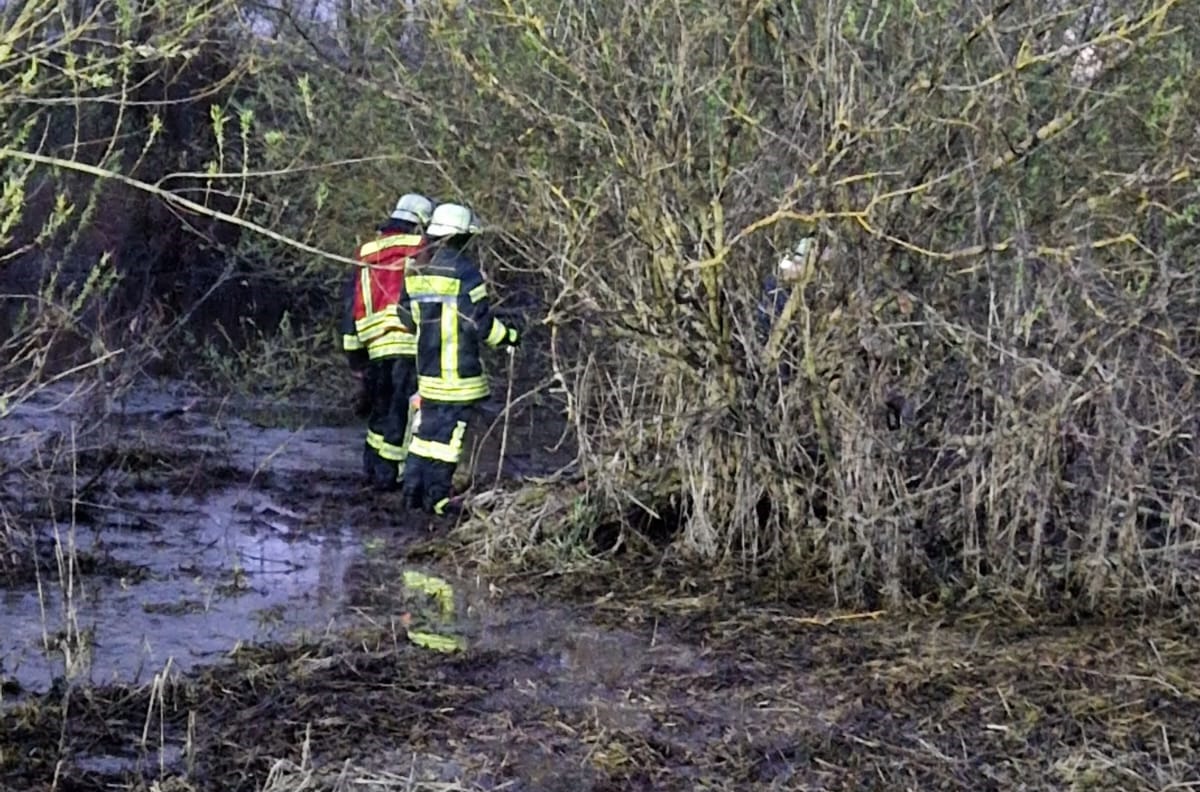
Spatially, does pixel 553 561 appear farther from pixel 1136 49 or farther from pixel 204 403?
pixel 204 403

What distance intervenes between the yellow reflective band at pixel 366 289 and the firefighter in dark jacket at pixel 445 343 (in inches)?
25.3

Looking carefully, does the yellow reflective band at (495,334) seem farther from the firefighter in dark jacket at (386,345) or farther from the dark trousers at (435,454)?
the firefighter in dark jacket at (386,345)

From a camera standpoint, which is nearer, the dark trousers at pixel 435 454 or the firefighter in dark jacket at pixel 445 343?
the firefighter in dark jacket at pixel 445 343

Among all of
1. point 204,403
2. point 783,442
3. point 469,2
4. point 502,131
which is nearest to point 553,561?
point 783,442

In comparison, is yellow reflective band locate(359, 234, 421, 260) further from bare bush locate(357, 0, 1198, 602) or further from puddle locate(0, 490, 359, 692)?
bare bush locate(357, 0, 1198, 602)

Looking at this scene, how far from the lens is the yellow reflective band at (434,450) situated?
8.69 m

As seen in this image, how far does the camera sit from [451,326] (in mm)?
8547

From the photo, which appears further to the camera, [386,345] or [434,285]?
[386,345]

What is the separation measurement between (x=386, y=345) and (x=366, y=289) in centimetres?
36

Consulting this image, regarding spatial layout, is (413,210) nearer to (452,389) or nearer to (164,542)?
(452,389)

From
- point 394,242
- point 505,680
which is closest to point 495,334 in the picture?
point 394,242

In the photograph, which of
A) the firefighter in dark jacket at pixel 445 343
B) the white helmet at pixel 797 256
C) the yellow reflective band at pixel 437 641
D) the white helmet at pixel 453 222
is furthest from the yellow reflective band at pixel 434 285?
the yellow reflective band at pixel 437 641

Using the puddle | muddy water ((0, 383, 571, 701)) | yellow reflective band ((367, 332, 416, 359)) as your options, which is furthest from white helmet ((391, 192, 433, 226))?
the puddle

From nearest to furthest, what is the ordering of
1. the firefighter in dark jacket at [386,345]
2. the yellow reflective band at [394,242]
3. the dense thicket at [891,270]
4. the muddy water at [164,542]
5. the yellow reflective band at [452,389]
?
the muddy water at [164,542] < the dense thicket at [891,270] < the yellow reflective band at [452,389] < the yellow reflective band at [394,242] < the firefighter in dark jacket at [386,345]
